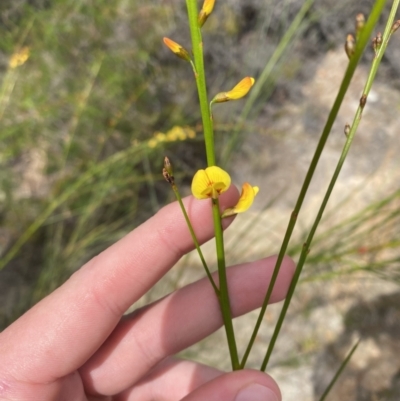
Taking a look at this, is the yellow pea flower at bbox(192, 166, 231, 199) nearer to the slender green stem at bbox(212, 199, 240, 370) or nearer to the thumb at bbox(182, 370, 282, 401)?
the slender green stem at bbox(212, 199, 240, 370)

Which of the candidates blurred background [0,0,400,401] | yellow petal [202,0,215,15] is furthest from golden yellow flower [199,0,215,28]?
blurred background [0,0,400,401]

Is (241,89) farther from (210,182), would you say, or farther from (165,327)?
(165,327)

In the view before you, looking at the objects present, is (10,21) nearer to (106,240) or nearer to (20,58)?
(20,58)

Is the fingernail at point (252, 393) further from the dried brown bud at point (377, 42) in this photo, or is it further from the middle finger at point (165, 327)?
the dried brown bud at point (377, 42)

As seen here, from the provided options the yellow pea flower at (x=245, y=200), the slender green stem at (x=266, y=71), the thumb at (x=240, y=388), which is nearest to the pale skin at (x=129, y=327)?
the thumb at (x=240, y=388)

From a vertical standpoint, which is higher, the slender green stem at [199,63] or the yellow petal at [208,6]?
the yellow petal at [208,6]

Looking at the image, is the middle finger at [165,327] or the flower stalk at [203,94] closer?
the flower stalk at [203,94]

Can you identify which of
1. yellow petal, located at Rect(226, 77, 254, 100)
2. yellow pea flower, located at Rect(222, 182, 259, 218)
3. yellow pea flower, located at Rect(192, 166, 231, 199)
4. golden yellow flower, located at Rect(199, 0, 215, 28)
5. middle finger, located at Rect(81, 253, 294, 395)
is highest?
golden yellow flower, located at Rect(199, 0, 215, 28)
